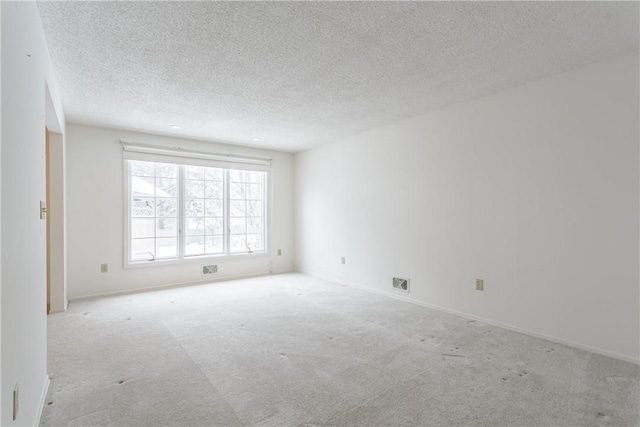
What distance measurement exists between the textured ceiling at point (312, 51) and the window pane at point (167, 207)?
5.14 ft

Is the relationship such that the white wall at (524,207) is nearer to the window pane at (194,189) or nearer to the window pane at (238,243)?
the window pane at (238,243)

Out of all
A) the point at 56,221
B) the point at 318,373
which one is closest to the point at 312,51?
the point at 318,373

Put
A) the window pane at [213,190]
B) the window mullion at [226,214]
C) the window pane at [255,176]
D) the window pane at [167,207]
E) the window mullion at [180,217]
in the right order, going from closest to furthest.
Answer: the window pane at [167,207], the window mullion at [180,217], the window pane at [213,190], the window mullion at [226,214], the window pane at [255,176]

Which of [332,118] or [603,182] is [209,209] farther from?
[603,182]

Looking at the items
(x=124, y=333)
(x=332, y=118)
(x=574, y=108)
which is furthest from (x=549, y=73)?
(x=124, y=333)

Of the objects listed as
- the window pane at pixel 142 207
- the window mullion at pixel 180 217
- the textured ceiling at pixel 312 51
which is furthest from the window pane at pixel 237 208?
the textured ceiling at pixel 312 51

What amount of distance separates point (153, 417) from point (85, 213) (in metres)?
3.62

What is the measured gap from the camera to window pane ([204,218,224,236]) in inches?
219

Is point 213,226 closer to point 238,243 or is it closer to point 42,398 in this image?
point 238,243

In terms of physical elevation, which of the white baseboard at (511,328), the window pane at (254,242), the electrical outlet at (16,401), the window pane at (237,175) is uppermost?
the window pane at (237,175)

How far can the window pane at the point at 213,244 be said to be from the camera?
220 inches

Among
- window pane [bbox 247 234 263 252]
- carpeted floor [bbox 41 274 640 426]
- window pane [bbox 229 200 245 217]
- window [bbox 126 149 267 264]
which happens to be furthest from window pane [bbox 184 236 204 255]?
carpeted floor [bbox 41 274 640 426]

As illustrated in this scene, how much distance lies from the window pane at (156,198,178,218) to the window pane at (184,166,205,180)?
1.47 feet

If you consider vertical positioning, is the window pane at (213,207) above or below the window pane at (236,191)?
below
